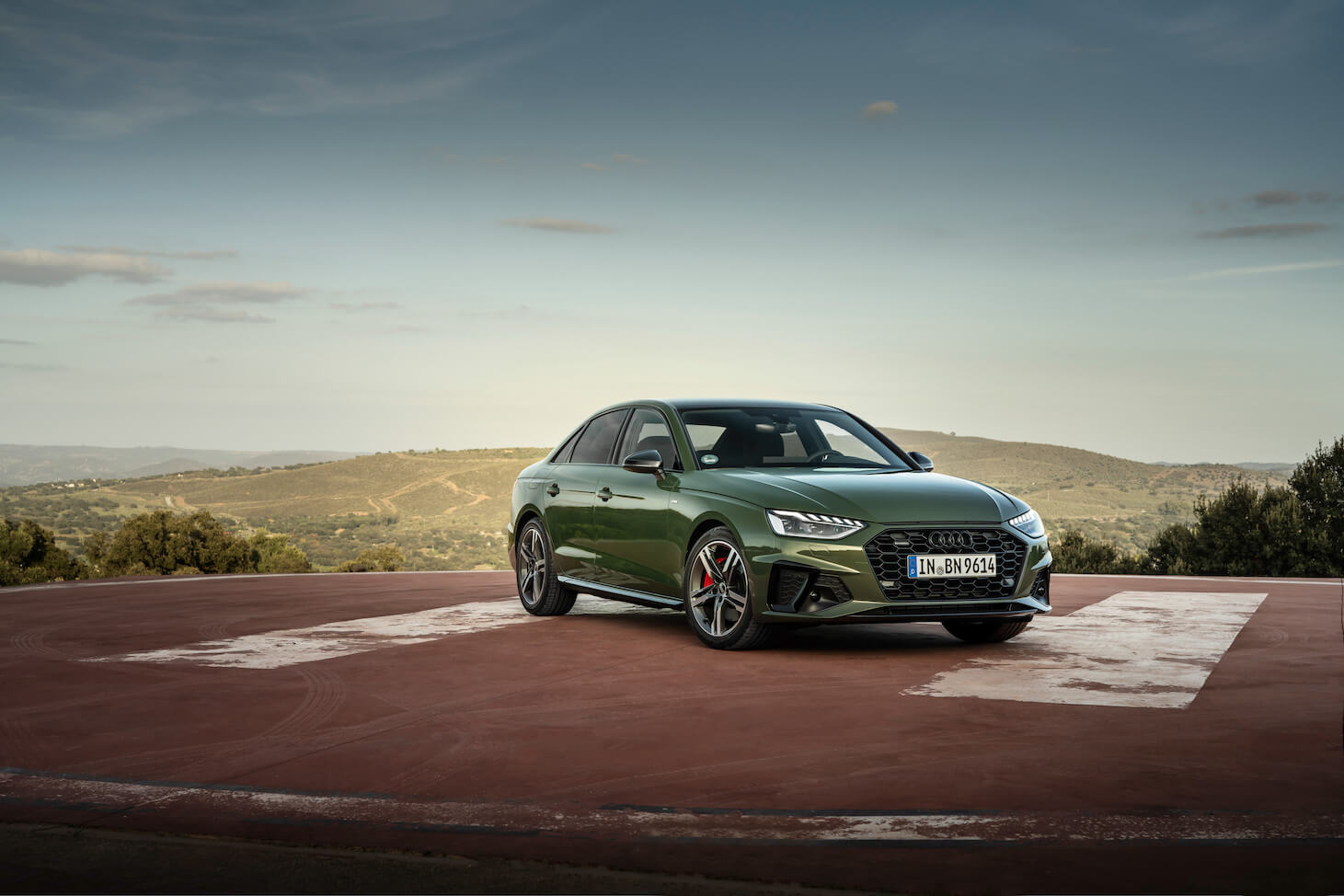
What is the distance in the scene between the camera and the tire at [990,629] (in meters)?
9.30

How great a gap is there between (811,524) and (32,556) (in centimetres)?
4404

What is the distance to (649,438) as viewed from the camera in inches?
408

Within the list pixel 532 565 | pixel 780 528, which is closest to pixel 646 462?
pixel 780 528

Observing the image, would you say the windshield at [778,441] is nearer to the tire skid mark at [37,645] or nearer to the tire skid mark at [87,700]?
the tire skid mark at [87,700]

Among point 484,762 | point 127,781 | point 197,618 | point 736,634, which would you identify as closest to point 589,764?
point 484,762

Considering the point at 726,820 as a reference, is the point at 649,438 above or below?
above

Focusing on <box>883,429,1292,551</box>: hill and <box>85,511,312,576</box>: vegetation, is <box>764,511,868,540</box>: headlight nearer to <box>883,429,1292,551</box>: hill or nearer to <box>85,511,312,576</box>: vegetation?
<box>85,511,312,576</box>: vegetation

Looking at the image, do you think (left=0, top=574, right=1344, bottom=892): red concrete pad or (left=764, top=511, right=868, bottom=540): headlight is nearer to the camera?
(left=0, top=574, right=1344, bottom=892): red concrete pad

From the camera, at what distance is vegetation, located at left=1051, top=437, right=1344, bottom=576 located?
1479 inches

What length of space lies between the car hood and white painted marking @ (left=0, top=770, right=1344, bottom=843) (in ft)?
13.4

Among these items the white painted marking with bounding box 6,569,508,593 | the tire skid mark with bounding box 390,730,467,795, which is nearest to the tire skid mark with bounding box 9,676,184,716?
the tire skid mark with bounding box 390,730,467,795

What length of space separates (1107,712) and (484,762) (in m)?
2.99

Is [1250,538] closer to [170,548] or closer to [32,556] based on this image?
[170,548]

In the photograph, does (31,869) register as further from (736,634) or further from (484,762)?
(736,634)
